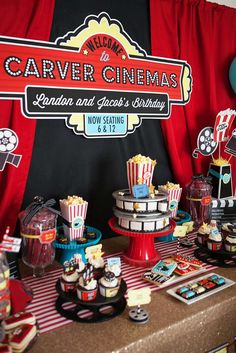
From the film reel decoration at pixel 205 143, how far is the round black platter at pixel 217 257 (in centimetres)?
71

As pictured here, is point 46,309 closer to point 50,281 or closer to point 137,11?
point 50,281

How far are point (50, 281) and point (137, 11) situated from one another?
1457 mm

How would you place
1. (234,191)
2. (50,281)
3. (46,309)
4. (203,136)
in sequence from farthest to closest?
1. (234,191)
2. (203,136)
3. (50,281)
4. (46,309)

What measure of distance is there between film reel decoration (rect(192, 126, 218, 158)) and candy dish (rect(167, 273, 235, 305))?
93 centimetres

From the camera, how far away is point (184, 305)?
3.75 feet

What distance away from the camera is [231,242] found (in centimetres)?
144

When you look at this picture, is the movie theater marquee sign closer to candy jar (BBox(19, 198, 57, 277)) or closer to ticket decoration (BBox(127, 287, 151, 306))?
candy jar (BBox(19, 198, 57, 277))

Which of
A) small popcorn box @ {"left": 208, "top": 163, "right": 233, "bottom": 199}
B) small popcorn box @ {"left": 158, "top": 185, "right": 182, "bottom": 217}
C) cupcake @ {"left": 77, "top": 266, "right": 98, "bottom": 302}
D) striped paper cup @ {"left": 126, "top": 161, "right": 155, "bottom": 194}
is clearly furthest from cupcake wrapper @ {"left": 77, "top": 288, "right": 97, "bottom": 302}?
small popcorn box @ {"left": 208, "top": 163, "right": 233, "bottom": 199}

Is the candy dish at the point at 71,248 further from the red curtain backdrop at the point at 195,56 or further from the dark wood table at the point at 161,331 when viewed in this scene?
the red curtain backdrop at the point at 195,56

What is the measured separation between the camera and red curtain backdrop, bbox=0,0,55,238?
1.42 m

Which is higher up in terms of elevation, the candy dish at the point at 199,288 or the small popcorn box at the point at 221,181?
the small popcorn box at the point at 221,181

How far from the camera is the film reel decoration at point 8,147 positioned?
141 centimetres

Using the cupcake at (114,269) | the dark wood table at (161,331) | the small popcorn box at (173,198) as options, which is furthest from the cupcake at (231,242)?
the cupcake at (114,269)

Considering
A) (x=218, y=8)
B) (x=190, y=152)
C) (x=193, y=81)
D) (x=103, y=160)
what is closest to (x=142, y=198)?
(x=103, y=160)
